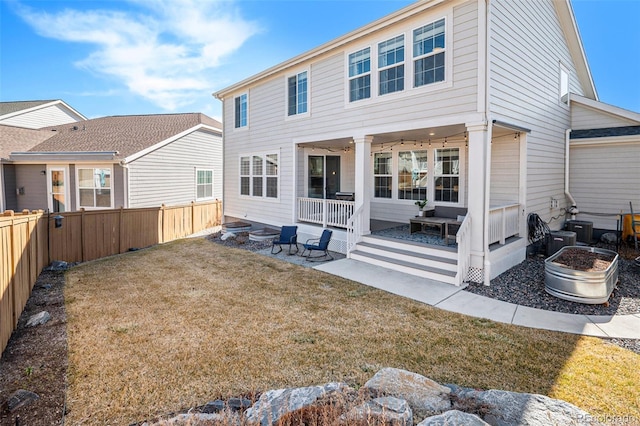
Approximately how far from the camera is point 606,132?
1045cm

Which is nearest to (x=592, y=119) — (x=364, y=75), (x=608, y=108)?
(x=608, y=108)

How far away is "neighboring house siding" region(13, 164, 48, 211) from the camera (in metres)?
14.9

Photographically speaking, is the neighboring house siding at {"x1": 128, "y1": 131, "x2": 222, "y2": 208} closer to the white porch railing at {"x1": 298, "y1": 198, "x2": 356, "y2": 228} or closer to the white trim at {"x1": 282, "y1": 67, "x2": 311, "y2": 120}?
the white trim at {"x1": 282, "y1": 67, "x2": 311, "y2": 120}

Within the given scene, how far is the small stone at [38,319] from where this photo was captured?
4.97m

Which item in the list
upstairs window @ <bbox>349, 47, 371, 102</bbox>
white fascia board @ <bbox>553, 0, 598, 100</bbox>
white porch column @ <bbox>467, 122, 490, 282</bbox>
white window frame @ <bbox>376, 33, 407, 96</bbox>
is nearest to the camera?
white porch column @ <bbox>467, 122, 490, 282</bbox>

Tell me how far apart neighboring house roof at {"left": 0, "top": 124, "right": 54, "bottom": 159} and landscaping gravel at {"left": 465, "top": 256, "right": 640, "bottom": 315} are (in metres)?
19.5

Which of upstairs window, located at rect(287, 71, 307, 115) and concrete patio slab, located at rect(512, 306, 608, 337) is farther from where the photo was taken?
upstairs window, located at rect(287, 71, 307, 115)

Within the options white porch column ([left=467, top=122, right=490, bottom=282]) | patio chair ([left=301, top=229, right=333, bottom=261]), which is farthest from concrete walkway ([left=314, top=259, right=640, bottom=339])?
patio chair ([left=301, top=229, right=333, bottom=261])

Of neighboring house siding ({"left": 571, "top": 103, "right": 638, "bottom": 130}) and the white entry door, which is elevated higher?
neighboring house siding ({"left": 571, "top": 103, "right": 638, "bottom": 130})

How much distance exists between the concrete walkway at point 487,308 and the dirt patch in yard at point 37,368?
5.15 meters

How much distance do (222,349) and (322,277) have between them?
140 inches

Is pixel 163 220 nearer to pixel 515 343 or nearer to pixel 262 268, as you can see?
pixel 262 268

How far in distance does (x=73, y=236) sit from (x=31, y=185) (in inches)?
348

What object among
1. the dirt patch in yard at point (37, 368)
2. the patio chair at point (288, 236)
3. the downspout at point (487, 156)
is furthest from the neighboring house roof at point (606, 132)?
the dirt patch in yard at point (37, 368)
